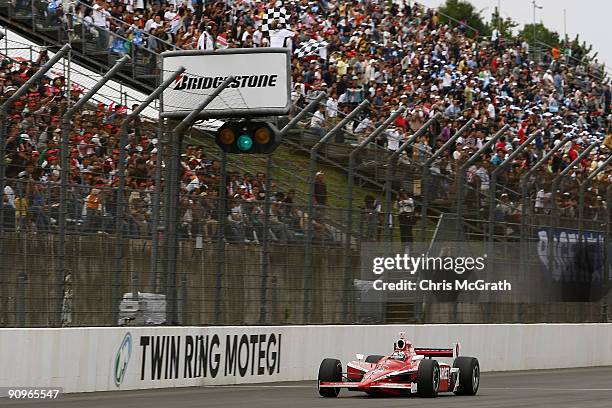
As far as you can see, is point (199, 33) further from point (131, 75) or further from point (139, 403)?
point (139, 403)

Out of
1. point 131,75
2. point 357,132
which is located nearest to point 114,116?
point 357,132

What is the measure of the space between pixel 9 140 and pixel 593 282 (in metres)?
13.7

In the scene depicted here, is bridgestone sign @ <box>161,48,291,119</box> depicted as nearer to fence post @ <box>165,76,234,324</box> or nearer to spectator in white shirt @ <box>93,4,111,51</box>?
fence post @ <box>165,76,234,324</box>

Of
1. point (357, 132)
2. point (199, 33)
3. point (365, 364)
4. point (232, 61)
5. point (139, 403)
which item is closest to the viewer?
point (139, 403)

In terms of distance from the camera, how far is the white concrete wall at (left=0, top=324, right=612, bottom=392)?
1469 centimetres

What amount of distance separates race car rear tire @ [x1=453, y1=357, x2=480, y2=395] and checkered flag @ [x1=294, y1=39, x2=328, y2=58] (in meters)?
18.0

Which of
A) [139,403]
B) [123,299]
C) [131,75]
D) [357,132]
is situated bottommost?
[139,403]

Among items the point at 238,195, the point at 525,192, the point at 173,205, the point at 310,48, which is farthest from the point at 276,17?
the point at 173,205

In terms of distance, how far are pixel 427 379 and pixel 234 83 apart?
15.6ft

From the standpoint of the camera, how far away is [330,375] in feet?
50.2

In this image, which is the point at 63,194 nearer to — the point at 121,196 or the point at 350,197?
the point at 121,196

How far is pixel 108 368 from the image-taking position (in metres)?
15.5

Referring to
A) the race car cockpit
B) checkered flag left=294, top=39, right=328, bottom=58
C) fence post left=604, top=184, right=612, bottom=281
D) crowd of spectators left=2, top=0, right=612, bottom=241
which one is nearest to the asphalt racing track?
the race car cockpit

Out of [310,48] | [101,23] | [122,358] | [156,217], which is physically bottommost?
[122,358]
